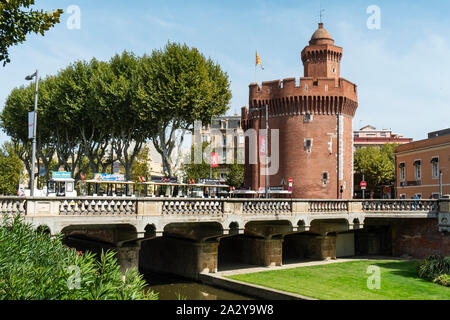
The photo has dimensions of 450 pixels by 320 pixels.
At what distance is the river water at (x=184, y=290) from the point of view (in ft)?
88.6

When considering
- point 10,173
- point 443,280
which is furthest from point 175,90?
point 10,173

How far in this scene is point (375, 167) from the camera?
77.2 meters

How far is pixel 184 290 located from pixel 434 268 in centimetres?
1584

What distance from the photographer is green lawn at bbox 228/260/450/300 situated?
80.6ft

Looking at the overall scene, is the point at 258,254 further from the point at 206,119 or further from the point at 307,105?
the point at 307,105

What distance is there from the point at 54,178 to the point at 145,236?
46.1 feet

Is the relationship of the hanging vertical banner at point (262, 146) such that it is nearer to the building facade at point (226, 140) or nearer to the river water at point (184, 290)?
the river water at point (184, 290)

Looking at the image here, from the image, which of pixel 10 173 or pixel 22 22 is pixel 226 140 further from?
pixel 22 22

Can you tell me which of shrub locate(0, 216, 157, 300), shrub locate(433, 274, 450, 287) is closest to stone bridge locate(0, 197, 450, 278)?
shrub locate(0, 216, 157, 300)

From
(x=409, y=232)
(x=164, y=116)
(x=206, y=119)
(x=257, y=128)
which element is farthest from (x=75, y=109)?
(x=409, y=232)

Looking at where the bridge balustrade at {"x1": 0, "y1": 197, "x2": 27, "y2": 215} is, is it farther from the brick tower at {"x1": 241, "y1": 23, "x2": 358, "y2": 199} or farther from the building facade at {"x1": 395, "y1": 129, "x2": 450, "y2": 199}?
the building facade at {"x1": 395, "y1": 129, "x2": 450, "y2": 199}

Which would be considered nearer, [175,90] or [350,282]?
[350,282]

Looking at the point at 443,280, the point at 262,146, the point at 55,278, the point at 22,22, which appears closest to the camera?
the point at 55,278

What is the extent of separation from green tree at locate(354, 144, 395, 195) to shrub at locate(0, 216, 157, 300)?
228 ft
